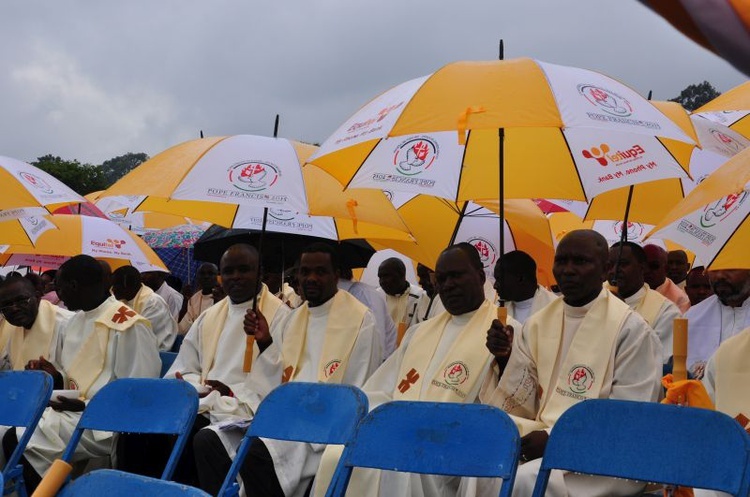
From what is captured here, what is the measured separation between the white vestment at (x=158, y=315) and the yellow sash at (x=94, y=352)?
1.99 metres

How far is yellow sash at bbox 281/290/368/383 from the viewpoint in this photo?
689 centimetres

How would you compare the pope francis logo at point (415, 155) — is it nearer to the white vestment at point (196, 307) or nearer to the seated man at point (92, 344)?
the seated man at point (92, 344)

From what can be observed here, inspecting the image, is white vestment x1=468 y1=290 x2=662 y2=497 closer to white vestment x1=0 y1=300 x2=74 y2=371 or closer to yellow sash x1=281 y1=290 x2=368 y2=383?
yellow sash x1=281 y1=290 x2=368 y2=383

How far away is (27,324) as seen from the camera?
7852 millimetres

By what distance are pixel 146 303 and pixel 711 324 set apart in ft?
18.7

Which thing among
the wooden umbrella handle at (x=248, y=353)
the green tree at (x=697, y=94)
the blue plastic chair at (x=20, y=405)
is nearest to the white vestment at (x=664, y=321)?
the wooden umbrella handle at (x=248, y=353)

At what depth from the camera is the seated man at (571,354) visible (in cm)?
516

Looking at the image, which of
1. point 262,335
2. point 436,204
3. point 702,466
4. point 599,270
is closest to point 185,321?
point 436,204

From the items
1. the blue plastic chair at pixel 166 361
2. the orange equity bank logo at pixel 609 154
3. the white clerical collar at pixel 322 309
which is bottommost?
the blue plastic chair at pixel 166 361

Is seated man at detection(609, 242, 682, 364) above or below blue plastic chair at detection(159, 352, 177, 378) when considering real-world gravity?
above

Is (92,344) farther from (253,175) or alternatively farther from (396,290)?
(396,290)

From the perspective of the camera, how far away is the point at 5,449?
21.4 feet

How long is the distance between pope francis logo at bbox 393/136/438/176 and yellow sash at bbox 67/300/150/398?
2.47 m

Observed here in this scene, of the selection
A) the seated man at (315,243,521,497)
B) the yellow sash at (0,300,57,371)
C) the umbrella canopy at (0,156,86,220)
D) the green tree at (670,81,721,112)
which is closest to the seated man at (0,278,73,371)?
the yellow sash at (0,300,57,371)
